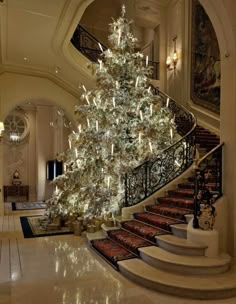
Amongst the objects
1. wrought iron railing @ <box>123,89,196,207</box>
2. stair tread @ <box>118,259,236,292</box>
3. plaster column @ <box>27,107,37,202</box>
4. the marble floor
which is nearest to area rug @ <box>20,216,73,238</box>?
the marble floor

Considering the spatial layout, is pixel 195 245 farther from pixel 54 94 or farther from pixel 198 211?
pixel 54 94

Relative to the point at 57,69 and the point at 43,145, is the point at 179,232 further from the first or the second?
the point at 43,145

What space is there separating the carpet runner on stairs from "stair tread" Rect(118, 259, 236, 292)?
51 centimetres

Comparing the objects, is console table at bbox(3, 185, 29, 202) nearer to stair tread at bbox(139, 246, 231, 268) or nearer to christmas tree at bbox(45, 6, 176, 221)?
christmas tree at bbox(45, 6, 176, 221)

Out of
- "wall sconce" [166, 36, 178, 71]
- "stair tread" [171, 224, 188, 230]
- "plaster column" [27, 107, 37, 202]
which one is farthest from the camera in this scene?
"plaster column" [27, 107, 37, 202]

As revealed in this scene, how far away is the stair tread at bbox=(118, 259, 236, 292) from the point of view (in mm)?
3287

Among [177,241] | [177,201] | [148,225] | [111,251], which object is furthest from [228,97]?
[111,251]

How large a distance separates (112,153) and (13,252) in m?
2.77

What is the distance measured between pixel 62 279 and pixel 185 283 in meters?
1.65

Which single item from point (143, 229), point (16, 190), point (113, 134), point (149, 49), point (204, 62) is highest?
point (149, 49)

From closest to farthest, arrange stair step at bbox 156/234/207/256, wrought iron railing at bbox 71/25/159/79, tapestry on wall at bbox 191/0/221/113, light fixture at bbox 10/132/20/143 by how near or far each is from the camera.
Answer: stair step at bbox 156/234/207/256, wrought iron railing at bbox 71/25/159/79, tapestry on wall at bbox 191/0/221/113, light fixture at bbox 10/132/20/143

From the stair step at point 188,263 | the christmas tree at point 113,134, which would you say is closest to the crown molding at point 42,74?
the christmas tree at point 113,134

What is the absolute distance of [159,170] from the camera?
21.2 ft

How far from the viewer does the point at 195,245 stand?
3.88m
